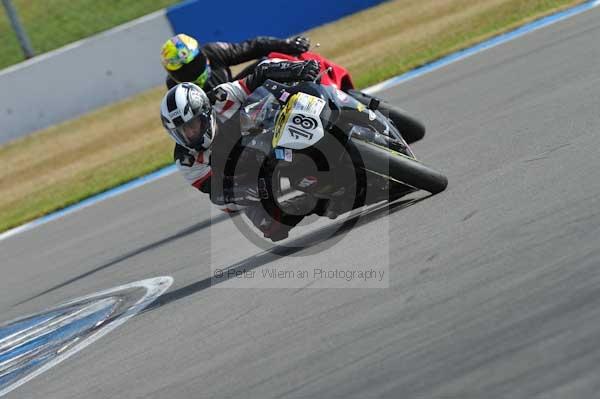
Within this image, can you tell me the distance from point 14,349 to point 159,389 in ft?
8.04

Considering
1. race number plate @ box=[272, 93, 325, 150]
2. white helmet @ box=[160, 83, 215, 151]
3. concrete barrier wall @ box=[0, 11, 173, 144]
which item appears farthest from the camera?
concrete barrier wall @ box=[0, 11, 173, 144]

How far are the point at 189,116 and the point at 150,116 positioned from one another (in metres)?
11.8

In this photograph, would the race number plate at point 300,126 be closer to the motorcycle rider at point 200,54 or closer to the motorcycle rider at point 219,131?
the motorcycle rider at point 219,131

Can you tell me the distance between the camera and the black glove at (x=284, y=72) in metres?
6.53

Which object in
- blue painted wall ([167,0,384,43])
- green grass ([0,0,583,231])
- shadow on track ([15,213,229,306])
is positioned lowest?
green grass ([0,0,583,231])

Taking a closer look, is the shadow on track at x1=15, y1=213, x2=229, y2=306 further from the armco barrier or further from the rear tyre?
the armco barrier

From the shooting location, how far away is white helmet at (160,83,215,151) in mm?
6266

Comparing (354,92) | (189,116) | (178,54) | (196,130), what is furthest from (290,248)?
(178,54)

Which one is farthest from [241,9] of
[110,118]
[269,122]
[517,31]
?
[269,122]

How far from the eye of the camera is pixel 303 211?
6641mm

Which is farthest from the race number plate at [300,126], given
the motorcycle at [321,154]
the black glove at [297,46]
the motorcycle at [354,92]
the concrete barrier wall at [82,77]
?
the concrete barrier wall at [82,77]

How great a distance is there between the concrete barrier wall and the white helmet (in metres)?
13.6

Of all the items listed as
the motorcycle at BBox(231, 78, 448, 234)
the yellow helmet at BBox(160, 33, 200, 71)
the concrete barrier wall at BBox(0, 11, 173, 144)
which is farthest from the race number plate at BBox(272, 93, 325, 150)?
the concrete barrier wall at BBox(0, 11, 173, 144)

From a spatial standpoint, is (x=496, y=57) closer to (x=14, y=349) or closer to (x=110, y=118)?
(x=14, y=349)
